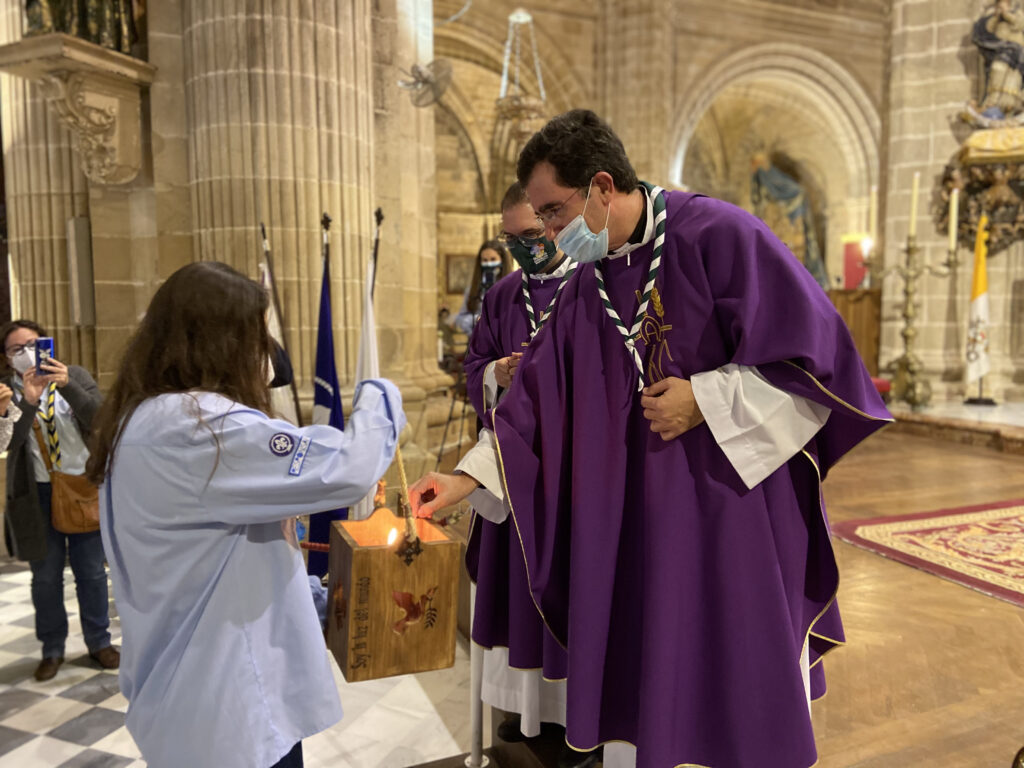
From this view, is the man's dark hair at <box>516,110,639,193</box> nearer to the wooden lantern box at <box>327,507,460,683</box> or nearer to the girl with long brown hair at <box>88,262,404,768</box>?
the girl with long brown hair at <box>88,262,404,768</box>

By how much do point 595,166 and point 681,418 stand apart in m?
0.58

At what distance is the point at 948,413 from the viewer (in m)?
7.90

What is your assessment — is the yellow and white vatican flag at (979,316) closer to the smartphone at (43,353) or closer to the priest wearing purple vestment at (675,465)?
the priest wearing purple vestment at (675,465)

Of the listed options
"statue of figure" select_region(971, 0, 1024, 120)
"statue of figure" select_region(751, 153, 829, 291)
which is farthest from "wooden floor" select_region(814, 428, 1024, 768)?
"statue of figure" select_region(751, 153, 829, 291)

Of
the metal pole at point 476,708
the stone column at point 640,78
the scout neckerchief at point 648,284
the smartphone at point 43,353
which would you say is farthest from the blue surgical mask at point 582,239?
the stone column at point 640,78

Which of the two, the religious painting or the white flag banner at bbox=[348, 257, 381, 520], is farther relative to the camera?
the religious painting

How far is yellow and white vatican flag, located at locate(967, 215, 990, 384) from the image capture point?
8.07m

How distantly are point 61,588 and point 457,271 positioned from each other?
12.1 m

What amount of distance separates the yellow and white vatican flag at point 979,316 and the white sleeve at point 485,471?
7.80m

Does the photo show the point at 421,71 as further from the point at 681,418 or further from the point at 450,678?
the point at 681,418

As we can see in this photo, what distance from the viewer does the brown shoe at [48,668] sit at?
3553 mm

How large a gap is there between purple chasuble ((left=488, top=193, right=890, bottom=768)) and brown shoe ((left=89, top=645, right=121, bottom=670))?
2734 mm

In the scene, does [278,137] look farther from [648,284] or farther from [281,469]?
[281,469]

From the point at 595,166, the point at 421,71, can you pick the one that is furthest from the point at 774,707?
the point at 421,71
